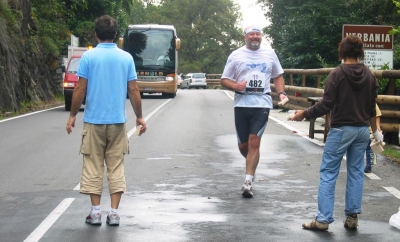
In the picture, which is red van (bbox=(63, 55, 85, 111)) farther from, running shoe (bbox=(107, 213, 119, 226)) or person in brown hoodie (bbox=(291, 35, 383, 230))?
person in brown hoodie (bbox=(291, 35, 383, 230))

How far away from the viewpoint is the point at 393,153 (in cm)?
1366

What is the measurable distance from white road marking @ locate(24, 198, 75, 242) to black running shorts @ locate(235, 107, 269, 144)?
2092 millimetres

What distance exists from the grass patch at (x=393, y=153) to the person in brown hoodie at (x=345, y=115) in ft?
17.3

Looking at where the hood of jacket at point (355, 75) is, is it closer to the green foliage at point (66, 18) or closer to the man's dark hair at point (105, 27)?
the man's dark hair at point (105, 27)

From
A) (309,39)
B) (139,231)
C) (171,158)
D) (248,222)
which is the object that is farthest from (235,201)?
(309,39)

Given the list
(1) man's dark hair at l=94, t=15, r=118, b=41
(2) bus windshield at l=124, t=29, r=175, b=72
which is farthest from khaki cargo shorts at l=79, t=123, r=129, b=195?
(2) bus windshield at l=124, t=29, r=175, b=72

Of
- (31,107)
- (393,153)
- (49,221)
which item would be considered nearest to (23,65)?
(31,107)

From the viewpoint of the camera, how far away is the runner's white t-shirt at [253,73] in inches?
369

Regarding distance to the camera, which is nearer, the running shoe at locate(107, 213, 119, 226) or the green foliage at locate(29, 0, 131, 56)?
the running shoe at locate(107, 213, 119, 226)

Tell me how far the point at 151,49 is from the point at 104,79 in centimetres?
3081

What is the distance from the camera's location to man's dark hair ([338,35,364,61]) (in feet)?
24.2

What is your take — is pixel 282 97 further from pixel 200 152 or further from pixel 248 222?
pixel 200 152

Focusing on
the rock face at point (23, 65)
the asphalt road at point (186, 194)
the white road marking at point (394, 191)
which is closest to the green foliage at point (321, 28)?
the rock face at point (23, 65)

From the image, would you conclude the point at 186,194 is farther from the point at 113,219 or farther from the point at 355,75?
the point at 355,75
